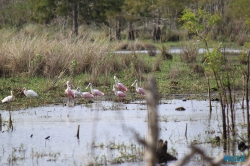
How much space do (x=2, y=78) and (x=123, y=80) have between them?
3.71m

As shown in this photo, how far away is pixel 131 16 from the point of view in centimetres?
4403

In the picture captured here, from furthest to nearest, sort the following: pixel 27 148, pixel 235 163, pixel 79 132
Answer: pixel 79 132 < pixel 27 148 < pixel 235 163

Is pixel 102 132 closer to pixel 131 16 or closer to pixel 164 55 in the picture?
pixel 164 55

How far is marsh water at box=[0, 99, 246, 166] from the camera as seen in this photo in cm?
852

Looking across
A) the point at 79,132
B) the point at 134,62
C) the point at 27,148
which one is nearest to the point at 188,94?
the point at 134,62

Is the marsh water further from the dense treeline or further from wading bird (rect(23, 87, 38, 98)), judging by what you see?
the dense treeline

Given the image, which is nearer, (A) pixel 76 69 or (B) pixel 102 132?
(B) pixel 102 132

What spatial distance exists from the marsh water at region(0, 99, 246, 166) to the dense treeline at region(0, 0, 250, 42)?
18.4 metres

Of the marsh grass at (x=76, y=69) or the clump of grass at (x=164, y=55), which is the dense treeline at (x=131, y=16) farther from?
the marsh grass at (x=76, y=69)

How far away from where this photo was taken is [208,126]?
11.2 meters

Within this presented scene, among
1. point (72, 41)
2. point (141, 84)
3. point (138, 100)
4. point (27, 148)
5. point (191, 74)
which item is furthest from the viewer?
point (72, 41)

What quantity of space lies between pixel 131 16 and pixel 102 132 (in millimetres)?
33867

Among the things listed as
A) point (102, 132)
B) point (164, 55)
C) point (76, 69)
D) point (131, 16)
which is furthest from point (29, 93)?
point (131, 16)

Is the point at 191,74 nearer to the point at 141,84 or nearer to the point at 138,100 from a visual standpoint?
the point at 141,84
